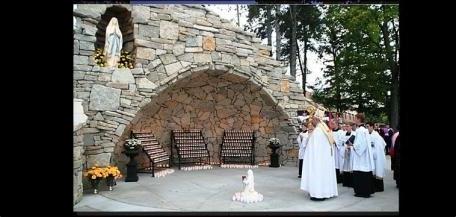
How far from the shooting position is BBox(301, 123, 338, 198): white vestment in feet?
18.8

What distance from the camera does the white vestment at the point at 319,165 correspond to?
5727mm

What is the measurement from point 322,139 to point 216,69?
3137mm

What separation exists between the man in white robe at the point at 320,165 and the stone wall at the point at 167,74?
310 cm

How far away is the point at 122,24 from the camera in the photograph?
8234 mm

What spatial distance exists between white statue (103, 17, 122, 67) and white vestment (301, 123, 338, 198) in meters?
3.83

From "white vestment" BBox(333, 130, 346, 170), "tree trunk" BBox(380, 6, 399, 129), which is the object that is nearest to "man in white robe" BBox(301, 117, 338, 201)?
"white vestment" BBox(333, 130, 346, 170)

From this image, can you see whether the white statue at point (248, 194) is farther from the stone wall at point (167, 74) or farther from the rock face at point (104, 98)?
the rock face at point (104, 98)

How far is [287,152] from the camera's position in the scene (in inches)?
378

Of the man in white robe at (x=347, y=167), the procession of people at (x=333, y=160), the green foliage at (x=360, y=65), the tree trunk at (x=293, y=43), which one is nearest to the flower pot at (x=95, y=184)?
the procession of people at (x=333, y=160)

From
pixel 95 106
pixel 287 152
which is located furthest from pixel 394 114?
pixel 95 106

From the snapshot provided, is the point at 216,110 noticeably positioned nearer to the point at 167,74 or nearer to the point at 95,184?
the point at 167,74

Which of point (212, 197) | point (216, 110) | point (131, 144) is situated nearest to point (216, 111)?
point (216, 110)
